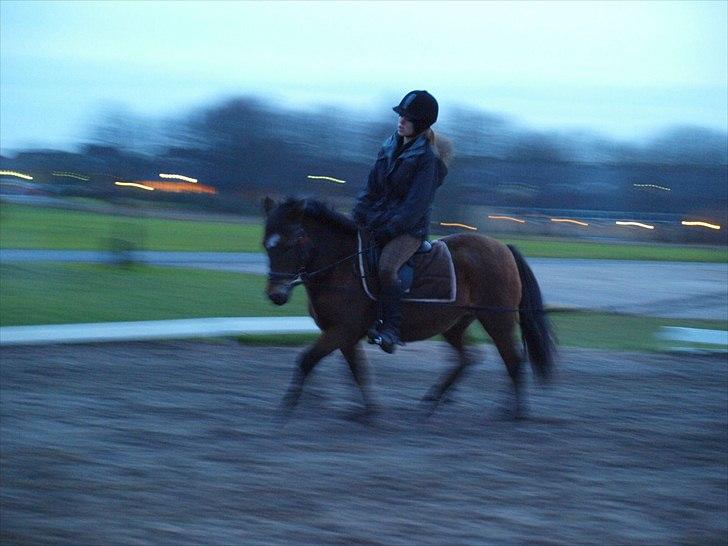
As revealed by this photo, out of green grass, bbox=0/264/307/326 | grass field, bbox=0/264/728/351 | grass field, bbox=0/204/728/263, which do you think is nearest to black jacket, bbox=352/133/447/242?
grass field, bbox=0/264/728/351

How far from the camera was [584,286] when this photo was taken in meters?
24.9

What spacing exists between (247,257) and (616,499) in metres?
27.1

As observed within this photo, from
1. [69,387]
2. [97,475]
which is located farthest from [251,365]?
[97,475]

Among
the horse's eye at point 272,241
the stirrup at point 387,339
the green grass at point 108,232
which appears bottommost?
the green grass at point 108,232

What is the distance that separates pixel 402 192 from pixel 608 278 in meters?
21.5

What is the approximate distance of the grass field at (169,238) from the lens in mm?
35938

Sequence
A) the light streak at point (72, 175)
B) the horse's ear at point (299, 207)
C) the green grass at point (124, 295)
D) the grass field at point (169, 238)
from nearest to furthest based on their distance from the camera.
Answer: the horse's ear at point (299, 207)
the green grass at point (124, 295)
the grass field at point (169, 238)
the light streak at point (72, 175)

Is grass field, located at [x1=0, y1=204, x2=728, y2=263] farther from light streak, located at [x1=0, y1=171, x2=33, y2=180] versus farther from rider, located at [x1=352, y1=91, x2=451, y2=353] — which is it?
rider, located at [x1=352, y1=91, x2=451, y2=353]

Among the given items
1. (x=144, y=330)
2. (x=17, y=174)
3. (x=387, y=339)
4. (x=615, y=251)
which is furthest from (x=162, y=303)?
(x=615, y=251)

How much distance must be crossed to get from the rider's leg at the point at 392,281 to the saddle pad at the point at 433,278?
18 centimetres

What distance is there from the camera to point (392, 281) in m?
8.03

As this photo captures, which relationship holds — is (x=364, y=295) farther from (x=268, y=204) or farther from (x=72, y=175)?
(x=72, y=175)

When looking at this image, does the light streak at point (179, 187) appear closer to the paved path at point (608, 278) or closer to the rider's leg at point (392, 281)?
A: the paved path at point (608, 278)

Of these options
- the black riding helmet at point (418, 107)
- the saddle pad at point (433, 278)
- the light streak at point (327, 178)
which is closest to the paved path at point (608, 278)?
the light streak at point (327, 178)
